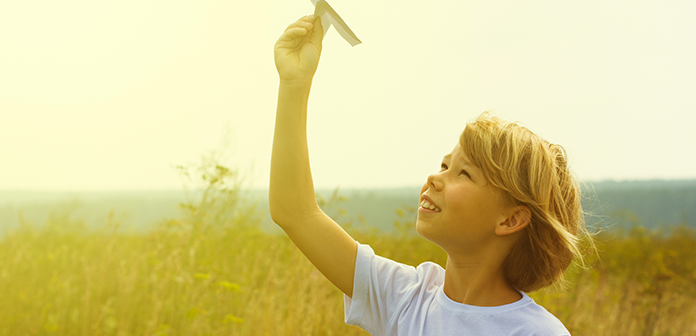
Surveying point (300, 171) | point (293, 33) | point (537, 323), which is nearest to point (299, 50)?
point (293, 33)

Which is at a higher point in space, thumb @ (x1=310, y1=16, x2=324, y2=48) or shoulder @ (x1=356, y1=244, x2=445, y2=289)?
thumb @ (x1=310, y1=16, x2=324, y2=48)

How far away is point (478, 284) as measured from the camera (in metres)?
1.12

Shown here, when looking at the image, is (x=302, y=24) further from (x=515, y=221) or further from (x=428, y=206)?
(x=515, y=221)

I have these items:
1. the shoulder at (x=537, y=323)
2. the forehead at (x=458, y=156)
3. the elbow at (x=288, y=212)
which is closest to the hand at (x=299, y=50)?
the elbow at (x=288, y=212)

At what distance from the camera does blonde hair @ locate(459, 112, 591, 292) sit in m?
1.11

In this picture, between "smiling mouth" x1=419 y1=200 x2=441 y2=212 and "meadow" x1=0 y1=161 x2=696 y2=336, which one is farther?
"meadow" x1=0 y1=161 x2=696 y2=336

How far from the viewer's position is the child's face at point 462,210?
1.08m

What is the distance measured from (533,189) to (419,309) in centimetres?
41

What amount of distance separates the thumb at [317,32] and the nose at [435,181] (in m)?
0.43

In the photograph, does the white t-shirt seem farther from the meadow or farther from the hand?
the meadow

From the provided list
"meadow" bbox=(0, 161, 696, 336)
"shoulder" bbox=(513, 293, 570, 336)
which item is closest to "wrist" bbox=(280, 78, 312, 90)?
"shoulder" bbox=(513, 293, 570, 336)

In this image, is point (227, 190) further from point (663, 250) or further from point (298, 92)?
point (663, 250)

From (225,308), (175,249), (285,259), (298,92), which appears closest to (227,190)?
(175,249)

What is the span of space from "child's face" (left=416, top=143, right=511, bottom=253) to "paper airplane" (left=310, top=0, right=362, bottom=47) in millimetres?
397
